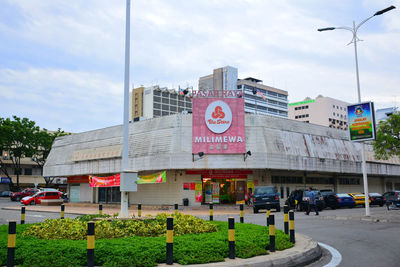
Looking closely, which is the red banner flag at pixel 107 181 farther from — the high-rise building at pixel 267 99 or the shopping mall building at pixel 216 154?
the high-rise building at pixel 267 99

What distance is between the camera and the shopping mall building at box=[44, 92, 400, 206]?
3125cm

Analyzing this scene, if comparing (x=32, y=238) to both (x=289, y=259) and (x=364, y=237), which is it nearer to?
(x=289, y=259)

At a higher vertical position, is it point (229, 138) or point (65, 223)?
point (229, 138)

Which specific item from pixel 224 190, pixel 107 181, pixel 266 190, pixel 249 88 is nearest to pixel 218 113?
pixel 224 190

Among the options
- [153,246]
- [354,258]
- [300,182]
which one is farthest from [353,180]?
[153,246]

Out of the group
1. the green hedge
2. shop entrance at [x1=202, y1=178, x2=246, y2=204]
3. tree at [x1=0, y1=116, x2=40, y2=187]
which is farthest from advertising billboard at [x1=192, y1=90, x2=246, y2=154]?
tree at [x1=0, y1=116, x2=40, y2=187]

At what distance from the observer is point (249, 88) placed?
11888cm

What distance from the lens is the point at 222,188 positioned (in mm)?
34875

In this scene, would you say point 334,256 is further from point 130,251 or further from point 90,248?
point 90,248

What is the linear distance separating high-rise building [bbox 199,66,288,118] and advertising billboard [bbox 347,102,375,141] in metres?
71.4

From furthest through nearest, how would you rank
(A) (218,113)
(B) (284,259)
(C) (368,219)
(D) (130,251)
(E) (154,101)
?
→ (E) (154,101) → (A) (218,113) → (C) (368,219) → (B) (284,259) → (D) (130,251)

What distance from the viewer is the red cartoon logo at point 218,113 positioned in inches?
1248

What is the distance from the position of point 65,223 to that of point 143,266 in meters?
4.27

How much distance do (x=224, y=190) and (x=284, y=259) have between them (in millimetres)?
27025
